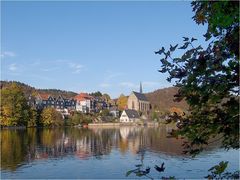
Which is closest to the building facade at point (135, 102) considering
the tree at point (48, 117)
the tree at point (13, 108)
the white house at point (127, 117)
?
the white house at point (127, 117)

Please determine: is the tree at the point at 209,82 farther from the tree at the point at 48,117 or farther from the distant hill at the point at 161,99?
the distant hill at the point at 161,99

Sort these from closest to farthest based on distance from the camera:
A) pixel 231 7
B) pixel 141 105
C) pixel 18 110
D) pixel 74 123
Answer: pixel 231 7, pixel 18 110, pixel 74 123, pixel 141 105

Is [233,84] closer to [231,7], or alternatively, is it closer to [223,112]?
[223,112]

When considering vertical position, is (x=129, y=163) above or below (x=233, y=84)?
below

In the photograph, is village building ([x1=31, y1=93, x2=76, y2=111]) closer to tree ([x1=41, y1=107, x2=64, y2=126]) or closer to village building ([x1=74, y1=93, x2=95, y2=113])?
village building ([x1=74, y1=93, x2=95, y2=113])

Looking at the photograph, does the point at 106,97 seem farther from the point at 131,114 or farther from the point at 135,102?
the point at 131,114

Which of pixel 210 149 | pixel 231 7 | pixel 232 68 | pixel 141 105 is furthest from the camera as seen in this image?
pixel 141 105

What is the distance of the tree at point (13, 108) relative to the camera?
67.6 meters

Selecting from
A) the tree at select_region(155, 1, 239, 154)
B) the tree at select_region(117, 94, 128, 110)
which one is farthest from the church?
the tree at select_region(155, 1, 239, 154)

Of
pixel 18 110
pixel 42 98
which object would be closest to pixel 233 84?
pixel 18 110

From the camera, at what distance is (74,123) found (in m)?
87.4

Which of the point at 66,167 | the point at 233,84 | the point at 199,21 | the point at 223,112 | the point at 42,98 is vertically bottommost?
the point at 66,167

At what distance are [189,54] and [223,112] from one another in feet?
2.54

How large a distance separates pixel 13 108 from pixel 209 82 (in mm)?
66952
